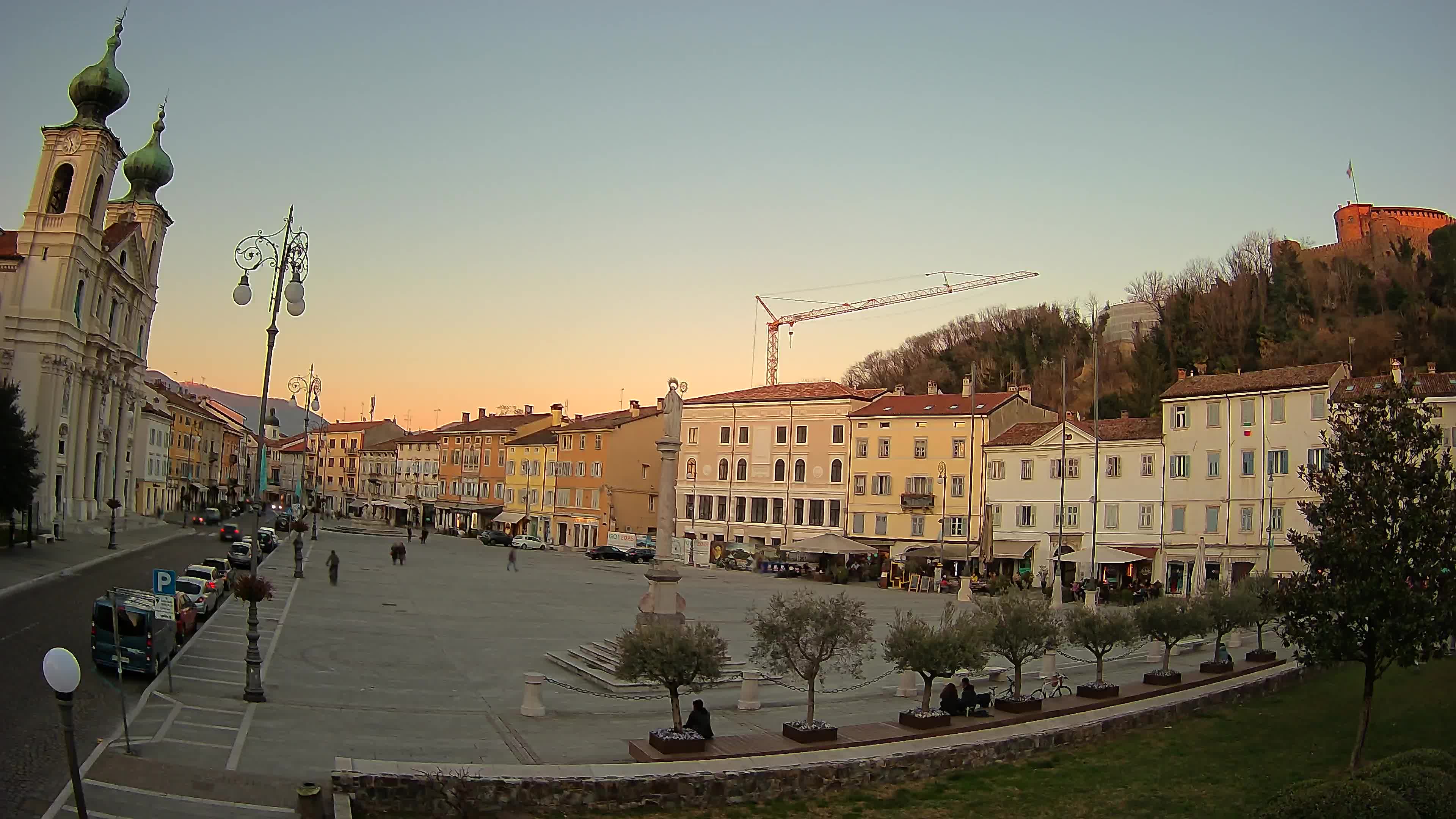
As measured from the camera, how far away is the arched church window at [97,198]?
Result: 63.1m

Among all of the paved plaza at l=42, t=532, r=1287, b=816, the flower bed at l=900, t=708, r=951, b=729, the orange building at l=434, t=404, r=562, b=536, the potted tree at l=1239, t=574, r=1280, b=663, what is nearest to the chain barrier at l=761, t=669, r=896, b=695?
the paved plaza at l=42, t=532, r=1287, b=816

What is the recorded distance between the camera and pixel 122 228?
74.0 metres

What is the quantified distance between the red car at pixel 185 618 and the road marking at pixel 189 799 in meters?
11.2

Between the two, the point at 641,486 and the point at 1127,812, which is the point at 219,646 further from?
the point at 641,486

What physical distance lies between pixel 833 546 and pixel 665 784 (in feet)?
152

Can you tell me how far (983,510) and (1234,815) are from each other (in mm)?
46720

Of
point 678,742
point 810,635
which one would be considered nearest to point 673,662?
point 678,742

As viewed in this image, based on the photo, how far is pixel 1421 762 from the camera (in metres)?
11.6

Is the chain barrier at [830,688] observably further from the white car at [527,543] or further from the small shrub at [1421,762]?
the white car at [527,543]

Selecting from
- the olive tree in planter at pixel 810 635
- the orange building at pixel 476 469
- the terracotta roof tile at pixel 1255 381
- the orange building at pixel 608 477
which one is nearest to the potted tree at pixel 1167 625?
the olive tree in planter at pixel 810 635

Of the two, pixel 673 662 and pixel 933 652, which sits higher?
pixel 933 652

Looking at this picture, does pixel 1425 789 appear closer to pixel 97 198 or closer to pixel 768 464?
pixel 768 464

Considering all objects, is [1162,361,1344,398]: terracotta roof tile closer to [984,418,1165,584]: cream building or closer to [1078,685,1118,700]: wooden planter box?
[984,418,1165,584]: cream building

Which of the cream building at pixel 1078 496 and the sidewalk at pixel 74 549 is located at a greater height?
the cream building at pixel 1078 496
